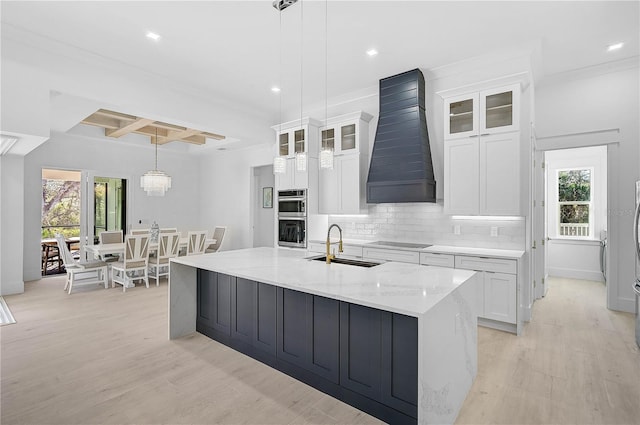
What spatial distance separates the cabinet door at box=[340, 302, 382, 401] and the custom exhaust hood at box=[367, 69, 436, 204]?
7.85 ft

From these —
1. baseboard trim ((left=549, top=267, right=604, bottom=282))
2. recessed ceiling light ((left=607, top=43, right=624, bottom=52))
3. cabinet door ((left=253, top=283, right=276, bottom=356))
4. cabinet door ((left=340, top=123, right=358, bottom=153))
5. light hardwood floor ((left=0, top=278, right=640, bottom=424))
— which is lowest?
light hardwood floor ((left=0, top=278, right=640, bottom=424))

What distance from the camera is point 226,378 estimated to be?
259cm

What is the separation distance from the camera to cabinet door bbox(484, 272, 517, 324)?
11.2 feet

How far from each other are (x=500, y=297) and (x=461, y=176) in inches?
57.2

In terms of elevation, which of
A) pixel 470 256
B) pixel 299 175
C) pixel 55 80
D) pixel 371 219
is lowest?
pixel 470 256

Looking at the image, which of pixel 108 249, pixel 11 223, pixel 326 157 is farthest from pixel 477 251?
pixel 11 223

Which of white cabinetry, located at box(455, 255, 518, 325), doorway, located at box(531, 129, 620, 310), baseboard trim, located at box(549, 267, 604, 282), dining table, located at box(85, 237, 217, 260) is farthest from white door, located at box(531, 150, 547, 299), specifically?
dining table, located at box(85, 237, 217, 260)

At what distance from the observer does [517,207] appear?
11.7ft

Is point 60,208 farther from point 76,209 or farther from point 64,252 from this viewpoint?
point 64,252

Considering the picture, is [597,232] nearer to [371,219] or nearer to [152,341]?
[371,219]

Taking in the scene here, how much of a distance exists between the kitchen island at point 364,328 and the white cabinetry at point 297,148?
239 centimetres

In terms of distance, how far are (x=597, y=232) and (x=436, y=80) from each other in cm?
457

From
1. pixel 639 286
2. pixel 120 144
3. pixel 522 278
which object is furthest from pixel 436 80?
pixel 120 144

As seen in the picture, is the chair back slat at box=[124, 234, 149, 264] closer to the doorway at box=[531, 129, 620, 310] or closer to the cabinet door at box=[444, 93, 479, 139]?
the cabinet door at box=[444, 93, 479, 139]
